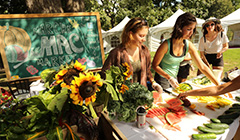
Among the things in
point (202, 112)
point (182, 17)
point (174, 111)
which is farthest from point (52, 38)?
point (202, 112)

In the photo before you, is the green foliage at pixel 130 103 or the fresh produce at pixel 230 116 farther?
the fresh produce at pixel 230 116

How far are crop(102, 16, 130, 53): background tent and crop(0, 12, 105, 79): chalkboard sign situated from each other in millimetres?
10200

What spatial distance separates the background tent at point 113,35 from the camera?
14.1 m

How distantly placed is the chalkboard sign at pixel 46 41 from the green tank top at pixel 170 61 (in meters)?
2.07

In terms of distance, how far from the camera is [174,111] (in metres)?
1.64

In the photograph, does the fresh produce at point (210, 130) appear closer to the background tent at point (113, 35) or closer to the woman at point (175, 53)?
the woman at point (175, 53)

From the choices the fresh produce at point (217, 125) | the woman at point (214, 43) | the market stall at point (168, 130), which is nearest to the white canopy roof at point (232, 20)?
the woman at point (214, 43)

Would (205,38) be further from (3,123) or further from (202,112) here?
(3,123)

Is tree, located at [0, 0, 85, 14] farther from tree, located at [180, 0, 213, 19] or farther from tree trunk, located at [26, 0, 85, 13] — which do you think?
tree, located at [180, 0, 213, 19]

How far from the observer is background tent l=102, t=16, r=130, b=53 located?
46.1 ft

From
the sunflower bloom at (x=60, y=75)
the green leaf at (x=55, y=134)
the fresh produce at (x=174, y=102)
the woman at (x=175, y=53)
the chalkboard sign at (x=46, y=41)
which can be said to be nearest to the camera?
the green leaf at (x=55, y=134)

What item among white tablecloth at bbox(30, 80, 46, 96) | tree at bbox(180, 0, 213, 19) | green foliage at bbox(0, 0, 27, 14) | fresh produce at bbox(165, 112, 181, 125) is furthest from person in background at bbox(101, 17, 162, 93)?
tree at bbox(180, 0, 213, 19)

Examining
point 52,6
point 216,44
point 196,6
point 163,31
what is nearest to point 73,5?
point 52,6

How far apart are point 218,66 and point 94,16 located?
3.89 m
